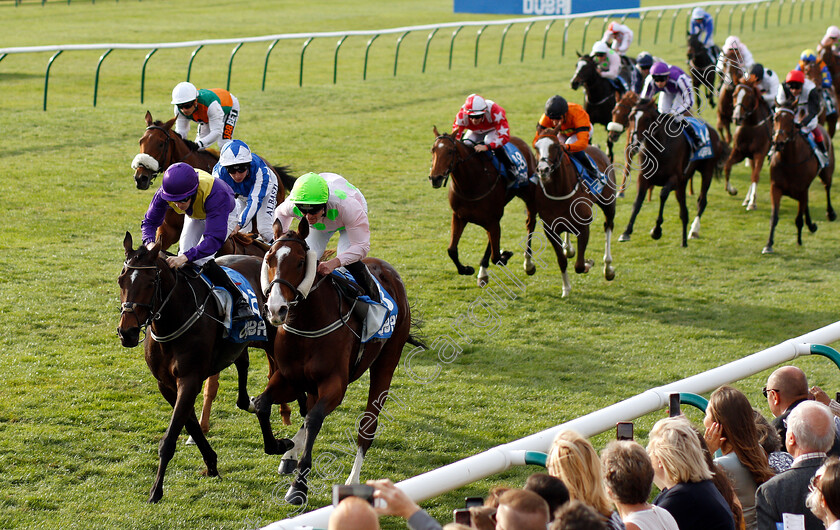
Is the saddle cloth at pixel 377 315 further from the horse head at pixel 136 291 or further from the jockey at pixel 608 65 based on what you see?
the jockey at pixel 608 65

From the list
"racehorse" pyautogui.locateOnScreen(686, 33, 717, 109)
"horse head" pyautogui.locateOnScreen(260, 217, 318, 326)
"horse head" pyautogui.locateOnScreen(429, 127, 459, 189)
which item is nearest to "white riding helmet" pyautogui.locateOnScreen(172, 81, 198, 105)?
"horse head" pyautogui.locateOnScreen(429, 127, 459, 189)

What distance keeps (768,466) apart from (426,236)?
7627mm

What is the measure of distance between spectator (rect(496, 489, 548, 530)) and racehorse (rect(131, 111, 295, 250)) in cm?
565

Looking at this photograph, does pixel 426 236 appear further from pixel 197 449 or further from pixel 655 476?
pixel 655 476

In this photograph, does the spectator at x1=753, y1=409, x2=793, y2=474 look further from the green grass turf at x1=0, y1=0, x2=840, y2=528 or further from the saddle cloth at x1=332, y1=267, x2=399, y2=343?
the saddle cloth at x1=332, y1=267, x2=399, y2=343

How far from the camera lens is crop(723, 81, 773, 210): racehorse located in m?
11.8

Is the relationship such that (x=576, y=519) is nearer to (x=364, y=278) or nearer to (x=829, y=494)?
(x=829, y=494)

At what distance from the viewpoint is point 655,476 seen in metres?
Answer: 3.37

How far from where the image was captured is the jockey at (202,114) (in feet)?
27.1

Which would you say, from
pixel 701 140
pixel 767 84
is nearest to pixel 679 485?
pixel 701 140

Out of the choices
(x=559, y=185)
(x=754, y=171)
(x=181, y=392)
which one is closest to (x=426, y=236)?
(x=559, y=185)

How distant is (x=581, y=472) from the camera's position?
2988 millimetres

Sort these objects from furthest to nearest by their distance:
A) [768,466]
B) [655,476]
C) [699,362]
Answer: [699,362], [768,466], [655,476]

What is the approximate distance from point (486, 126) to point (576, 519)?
6.89 metres
